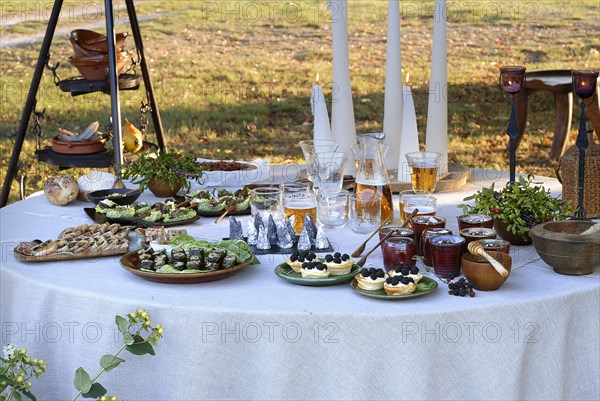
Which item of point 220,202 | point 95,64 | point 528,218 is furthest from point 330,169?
point 95,64

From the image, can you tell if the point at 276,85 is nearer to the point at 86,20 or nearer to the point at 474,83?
the point at 474,83

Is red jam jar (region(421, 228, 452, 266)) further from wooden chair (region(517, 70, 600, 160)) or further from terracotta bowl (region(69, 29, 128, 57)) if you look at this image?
wooden chair (region(517, 70, 600, 160))

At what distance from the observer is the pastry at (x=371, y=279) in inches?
90.2

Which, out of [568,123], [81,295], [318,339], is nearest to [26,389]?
[81,295]

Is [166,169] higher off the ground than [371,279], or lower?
higher

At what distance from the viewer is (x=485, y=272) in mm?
2303

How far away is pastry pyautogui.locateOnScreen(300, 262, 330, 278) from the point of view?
239cm

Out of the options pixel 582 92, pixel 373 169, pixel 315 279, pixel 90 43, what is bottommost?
pixel 315 279

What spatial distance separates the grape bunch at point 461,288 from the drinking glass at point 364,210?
0.66 meters

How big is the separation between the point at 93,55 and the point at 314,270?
2597 mm

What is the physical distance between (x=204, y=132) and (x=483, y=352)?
23.1 feet

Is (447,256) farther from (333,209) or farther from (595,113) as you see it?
(595,113)

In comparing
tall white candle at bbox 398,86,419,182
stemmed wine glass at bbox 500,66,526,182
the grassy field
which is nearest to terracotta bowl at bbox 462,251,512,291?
stemmed wine glass at bbox 500,66,526,182

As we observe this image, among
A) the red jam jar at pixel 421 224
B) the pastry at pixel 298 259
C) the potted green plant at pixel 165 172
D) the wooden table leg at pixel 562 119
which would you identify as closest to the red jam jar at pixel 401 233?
the red jam jar at pixel 421 224
